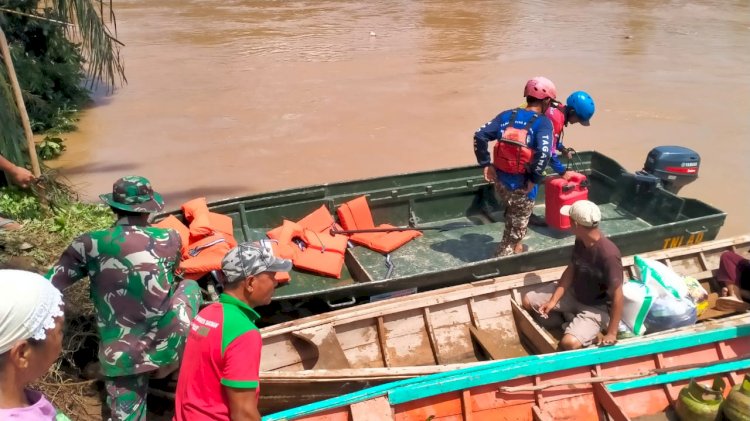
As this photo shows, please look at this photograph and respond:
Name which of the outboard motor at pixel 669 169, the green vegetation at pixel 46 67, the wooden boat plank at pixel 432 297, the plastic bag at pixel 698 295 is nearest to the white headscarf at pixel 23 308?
the wooden boat plank at pixel 432 297

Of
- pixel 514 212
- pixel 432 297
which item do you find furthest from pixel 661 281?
pixel 432 297

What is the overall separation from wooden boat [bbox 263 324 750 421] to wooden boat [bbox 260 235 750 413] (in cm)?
18

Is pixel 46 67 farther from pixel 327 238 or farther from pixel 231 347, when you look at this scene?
pixel 231 347

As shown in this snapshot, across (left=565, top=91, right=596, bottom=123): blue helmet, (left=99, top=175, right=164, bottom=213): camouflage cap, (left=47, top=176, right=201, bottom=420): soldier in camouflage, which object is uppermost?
(left=99, top=175, right=164, bottom=213): camouflage cap

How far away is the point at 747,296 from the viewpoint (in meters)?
5.65

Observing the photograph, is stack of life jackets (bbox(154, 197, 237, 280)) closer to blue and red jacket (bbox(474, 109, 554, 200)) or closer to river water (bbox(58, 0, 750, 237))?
blue and red jacket (bbox(474, 109, 554, 200))

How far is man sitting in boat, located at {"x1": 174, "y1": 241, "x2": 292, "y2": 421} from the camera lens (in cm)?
258

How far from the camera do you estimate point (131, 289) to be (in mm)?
3600

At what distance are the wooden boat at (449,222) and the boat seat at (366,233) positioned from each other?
0.09m

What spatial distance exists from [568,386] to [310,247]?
297 centimetres

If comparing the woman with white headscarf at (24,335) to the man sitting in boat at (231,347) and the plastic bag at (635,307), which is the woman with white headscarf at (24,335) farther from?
the plastic bag at (635,307)

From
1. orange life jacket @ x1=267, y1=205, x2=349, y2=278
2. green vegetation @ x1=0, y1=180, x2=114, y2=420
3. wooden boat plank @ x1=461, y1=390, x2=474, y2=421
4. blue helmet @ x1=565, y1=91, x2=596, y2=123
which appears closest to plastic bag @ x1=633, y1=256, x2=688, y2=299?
blue helmet @ x1=565, y1=91, x2=596, y2=123

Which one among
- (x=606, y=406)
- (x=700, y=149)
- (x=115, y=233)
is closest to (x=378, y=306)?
(x=606, y=406)

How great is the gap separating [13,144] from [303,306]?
4.34 meters
